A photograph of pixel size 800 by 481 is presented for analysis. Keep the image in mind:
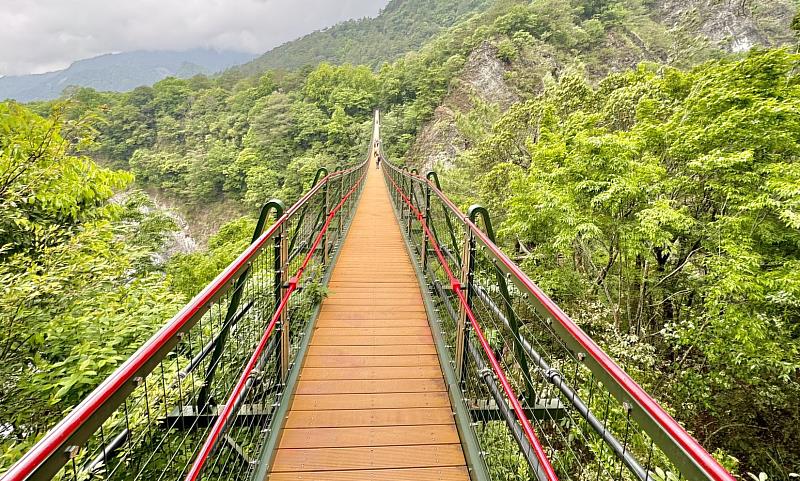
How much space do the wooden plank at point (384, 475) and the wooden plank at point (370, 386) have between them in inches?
26.3

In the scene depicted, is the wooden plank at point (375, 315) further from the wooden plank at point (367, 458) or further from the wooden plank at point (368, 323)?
the wooden plank at point (367, 458)

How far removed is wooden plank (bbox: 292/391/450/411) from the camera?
2.63 m

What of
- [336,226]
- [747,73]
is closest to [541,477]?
[336,226]

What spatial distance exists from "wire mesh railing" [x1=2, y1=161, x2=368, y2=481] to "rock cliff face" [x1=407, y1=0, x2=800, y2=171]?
67.9ft

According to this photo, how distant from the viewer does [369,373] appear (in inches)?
118

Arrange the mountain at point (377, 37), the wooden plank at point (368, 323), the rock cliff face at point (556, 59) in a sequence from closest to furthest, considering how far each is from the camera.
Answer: the wooden plank at point (368, 323), the rock cliff face at point (556, 59), the mountain at point (377, 37)

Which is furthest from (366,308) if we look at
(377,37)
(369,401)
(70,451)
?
(377,37)

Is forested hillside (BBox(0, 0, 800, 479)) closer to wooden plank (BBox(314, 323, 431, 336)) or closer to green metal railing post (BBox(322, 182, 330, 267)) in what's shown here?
wooden plank (BBox(314, 323, 431, 336))

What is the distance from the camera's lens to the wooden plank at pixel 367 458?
217 centimetres

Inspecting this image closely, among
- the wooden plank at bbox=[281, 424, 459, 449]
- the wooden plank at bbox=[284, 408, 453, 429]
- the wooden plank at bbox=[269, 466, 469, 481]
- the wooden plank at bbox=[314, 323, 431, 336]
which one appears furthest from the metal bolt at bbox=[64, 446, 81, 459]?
the wooden plank at bbox=[314, 323, 431, 336]

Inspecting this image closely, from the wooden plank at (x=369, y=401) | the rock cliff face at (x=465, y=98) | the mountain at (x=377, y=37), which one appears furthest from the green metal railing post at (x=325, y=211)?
the mountain at (x=377, y=37)

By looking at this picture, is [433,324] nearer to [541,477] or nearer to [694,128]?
[541,477]

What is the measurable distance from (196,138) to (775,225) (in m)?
49.9

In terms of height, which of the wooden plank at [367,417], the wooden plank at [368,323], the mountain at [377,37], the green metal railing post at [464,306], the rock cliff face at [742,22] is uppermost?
the mountain at [377,37]
